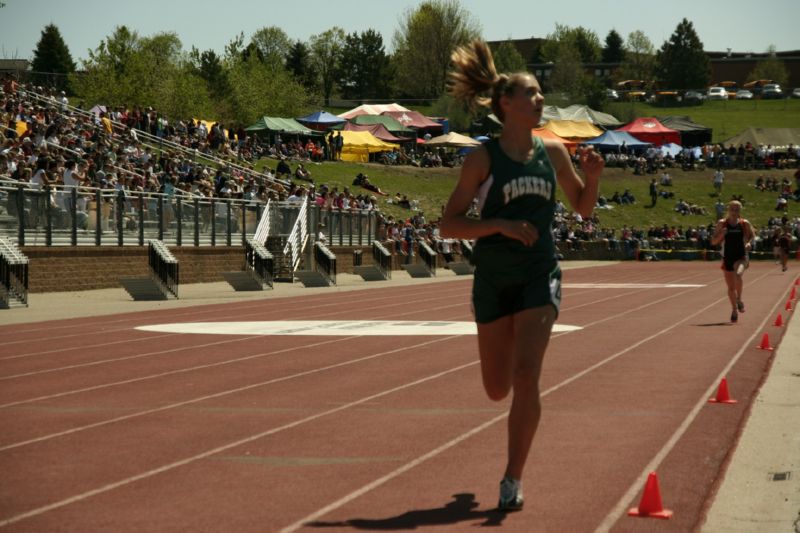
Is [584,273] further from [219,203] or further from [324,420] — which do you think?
[324,420]

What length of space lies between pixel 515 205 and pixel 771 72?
16284 centimetres

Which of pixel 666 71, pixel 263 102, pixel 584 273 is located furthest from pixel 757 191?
pixel 666 71

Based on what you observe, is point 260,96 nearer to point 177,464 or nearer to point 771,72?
point 771,72

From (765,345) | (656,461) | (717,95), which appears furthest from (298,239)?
(717,95)

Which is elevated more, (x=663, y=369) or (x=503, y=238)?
(x=503, y=238)

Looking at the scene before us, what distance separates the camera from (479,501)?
262 inches

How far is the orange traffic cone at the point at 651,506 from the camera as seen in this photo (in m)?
6.25

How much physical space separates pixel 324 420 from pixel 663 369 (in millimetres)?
5106

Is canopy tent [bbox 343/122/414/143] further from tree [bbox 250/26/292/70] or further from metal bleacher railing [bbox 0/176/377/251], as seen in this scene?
tree [bbox 250/26/292/70]

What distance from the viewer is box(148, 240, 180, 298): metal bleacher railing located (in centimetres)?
2633

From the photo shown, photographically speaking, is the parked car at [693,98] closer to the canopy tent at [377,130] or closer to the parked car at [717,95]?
the parked car at [717,95]

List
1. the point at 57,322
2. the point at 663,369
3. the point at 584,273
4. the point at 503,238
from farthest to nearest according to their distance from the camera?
the point at 584,273, the point at 57,322, the point at 663,369, the point at 503,238

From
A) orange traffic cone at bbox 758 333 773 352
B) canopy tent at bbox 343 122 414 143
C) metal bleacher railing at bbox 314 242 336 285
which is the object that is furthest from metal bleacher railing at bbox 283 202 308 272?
canopy tent at bbox 343 122 414 143

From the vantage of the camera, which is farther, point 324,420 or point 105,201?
point 105,201
